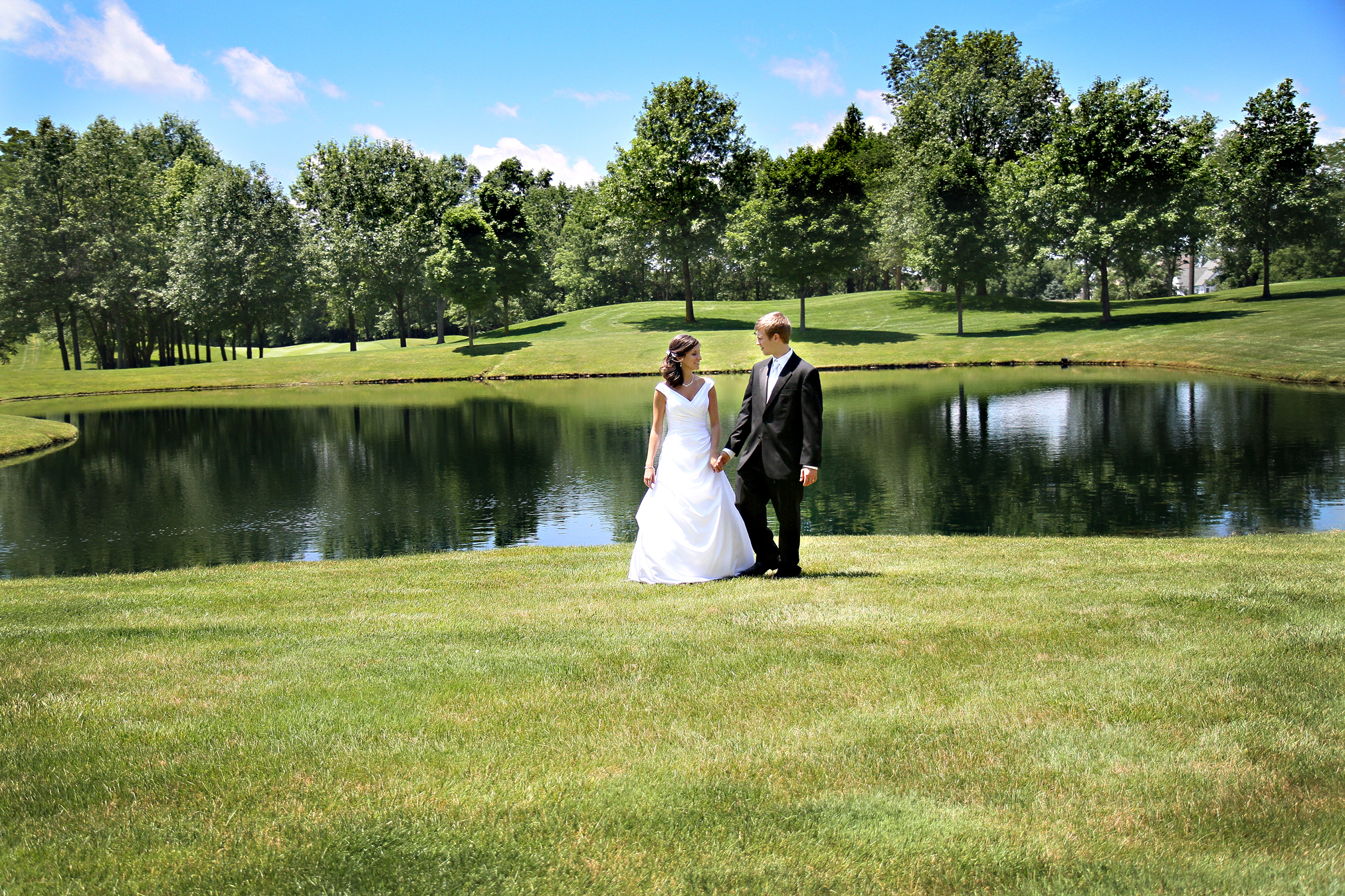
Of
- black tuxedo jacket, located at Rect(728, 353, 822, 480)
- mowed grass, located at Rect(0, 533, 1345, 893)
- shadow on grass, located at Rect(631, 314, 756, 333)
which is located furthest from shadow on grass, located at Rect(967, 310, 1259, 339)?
mowed grass, located at Rect(0, 533, 1345, 893)

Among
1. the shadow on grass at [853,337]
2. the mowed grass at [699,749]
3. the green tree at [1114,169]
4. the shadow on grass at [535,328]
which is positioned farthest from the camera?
the shadow on grass at [535,328]

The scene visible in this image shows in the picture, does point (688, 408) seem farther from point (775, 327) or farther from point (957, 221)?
point (957, 221)

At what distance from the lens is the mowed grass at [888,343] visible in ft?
173

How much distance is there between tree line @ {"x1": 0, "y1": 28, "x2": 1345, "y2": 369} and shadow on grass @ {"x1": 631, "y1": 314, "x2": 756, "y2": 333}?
65.0 inches

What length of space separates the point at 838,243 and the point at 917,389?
85.4ft

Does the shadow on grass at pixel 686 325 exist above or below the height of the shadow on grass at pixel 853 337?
above

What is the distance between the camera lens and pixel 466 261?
238ft

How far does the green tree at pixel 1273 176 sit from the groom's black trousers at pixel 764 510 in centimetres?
7374

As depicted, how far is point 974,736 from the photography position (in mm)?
4953

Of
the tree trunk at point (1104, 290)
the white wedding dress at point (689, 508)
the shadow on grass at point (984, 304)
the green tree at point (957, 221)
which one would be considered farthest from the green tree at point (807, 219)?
the white wedding dress at point (689, 508)

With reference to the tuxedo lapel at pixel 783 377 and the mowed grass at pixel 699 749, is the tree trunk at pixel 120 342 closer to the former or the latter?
the mowed grass at pixel 699 749

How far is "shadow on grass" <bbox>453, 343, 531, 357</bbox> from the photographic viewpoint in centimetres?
7256

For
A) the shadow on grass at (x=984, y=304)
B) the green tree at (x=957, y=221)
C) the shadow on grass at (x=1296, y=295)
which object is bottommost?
the shadow on grass at (x=1296, y=295)

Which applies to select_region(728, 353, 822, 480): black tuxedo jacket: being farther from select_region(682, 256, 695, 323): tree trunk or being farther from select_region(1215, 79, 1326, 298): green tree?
select_region(1215, 79, 1326, 298): green tree
